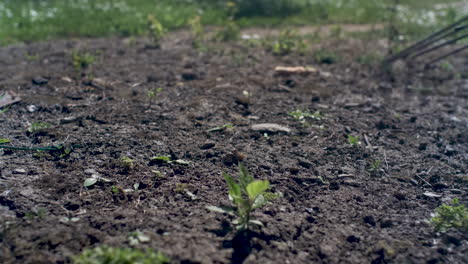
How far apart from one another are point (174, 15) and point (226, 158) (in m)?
5.59

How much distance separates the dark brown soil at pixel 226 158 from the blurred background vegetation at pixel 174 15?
5.39 ft

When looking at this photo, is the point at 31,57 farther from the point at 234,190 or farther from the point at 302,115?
the point at 234,190

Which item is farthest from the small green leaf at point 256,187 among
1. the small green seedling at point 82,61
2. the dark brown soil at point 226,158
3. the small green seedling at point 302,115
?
the small green seedling at point 82,61

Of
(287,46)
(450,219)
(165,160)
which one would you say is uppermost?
(287,46)

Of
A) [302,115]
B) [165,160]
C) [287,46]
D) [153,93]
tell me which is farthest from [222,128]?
[287,46]

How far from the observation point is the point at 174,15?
829 cm

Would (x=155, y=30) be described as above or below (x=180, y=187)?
above

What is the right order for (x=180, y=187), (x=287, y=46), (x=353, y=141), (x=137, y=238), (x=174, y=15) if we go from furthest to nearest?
1. (x=174, y=15)
2. (x=287, y=46)
3. (x=353, y=141)
4. (x=180, y=187)
5. (x=137, y=238)

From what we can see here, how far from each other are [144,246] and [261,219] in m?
0.77

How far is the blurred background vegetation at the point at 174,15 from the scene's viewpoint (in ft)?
24.4

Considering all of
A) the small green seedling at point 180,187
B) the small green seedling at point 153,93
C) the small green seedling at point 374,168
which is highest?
the small green seedling at point 153,93

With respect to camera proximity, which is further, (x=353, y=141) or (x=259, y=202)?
(x=353, y=141)

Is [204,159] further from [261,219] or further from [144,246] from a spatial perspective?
[144,246]

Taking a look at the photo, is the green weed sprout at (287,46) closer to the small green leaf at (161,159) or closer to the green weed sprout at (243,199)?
the small green leaf at (161,159)
